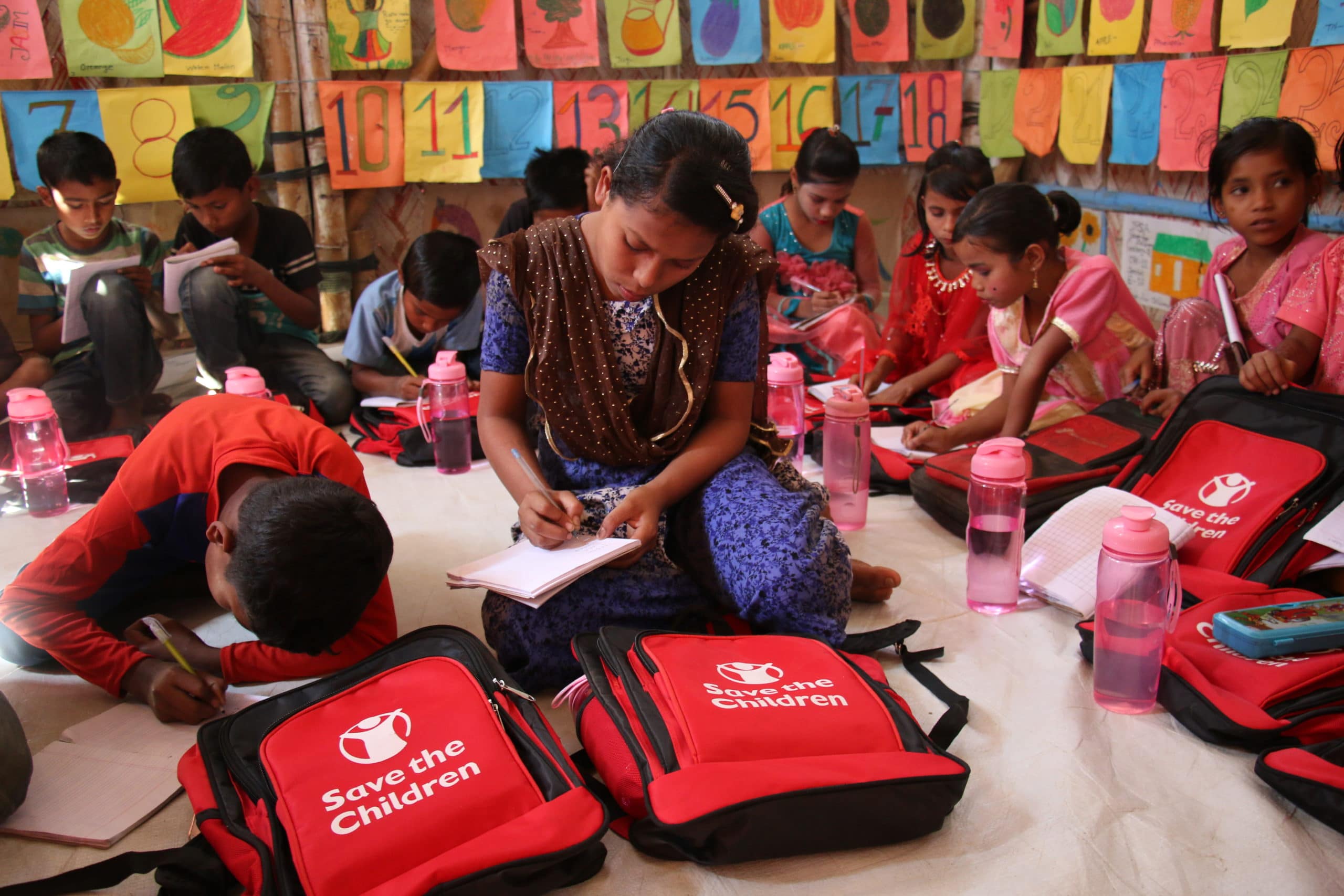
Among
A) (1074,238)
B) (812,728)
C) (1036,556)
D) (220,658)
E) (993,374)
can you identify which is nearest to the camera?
(812,728)

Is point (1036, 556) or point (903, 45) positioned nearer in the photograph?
point (1036, 556)

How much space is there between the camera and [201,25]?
3656mm

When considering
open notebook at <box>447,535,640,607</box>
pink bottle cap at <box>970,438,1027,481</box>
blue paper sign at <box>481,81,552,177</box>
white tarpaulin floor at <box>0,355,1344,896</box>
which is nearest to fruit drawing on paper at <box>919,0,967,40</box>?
blue paper sign at <box>481,81,552,177</box>

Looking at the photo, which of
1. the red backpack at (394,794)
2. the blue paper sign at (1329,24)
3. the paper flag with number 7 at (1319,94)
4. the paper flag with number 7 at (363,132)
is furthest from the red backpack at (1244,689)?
the paper flag with number 7 at (363,132)

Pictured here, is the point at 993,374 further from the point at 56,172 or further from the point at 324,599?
the point at 56,172

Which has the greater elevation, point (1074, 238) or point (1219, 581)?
point (1074, 238)

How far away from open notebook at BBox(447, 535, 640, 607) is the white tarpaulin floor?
23 cm

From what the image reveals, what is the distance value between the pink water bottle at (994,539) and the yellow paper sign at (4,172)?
3.42m

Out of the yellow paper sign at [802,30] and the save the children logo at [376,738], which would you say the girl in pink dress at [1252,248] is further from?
the yellow paper sign at [802,30]

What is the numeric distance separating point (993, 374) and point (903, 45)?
2114 millimetres

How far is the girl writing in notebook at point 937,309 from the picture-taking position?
9.67ft

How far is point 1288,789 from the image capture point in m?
1.28

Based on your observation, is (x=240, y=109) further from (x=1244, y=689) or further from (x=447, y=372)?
(x=1244, y=689)

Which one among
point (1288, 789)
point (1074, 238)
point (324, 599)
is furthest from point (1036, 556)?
point (1074, 238)
